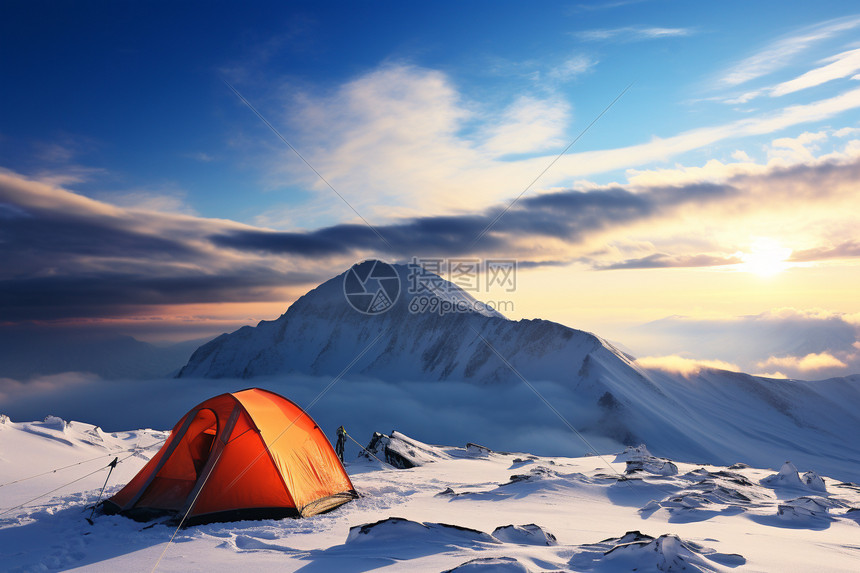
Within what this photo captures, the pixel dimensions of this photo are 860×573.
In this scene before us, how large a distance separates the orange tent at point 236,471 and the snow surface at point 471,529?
56 centimetres

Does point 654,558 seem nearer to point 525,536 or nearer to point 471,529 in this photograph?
point 525,536

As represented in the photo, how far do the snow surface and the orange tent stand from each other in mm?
563

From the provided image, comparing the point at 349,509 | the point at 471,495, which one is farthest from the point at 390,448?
the point at 349,509

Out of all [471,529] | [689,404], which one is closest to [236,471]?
[471,529]

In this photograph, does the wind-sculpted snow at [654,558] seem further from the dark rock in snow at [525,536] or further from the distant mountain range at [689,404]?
the distant mountain range at [689,404]

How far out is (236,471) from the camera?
475 inches

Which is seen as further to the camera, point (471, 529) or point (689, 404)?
point (689, 404)

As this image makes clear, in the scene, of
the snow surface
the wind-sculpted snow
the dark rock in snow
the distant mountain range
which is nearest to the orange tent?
the snow surface

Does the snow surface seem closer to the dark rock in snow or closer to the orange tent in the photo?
the dark rock in snow

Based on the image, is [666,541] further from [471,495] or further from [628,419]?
[628,419]

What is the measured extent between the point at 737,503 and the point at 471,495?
8.49 metres

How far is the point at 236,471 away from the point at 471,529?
6441 millimetres

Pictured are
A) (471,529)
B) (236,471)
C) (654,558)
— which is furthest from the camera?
(236,471)

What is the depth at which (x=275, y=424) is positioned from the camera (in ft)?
44.0
